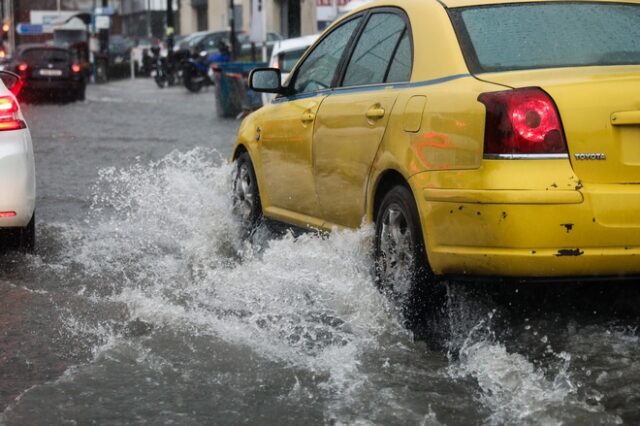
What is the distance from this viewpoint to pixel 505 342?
5.46 metres

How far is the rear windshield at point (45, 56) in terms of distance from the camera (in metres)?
33.5

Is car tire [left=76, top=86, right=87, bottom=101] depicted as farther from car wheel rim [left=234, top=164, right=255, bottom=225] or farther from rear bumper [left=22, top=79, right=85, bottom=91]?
car wheel rim [left=234, top=164, right=255, bottom=225]

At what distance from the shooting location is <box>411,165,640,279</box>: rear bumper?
489 cm

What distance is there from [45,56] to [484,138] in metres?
29.8

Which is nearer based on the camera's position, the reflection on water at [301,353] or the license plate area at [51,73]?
the reflection on water at [301,353]

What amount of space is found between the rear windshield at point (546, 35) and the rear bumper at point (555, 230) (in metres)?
0.69

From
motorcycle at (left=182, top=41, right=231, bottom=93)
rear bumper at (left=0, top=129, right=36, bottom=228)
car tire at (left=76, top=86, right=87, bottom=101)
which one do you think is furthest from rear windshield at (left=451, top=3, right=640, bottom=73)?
motorcycle at (left=182, top=41, right=231, bottom=93)

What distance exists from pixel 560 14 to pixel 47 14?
220 feet

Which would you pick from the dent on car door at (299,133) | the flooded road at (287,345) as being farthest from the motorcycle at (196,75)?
the dent on car door at (299,133)

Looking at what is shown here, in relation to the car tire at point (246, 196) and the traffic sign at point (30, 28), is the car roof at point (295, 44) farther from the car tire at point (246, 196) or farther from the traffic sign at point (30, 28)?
the traffic sign at point (30, 28)

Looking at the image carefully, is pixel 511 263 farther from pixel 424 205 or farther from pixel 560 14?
pixel 560 14

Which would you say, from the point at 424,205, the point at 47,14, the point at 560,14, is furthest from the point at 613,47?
the point at 47,14

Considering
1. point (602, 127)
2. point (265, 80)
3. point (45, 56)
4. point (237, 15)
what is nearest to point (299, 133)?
point (265, 80)

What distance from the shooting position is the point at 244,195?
8188mm
